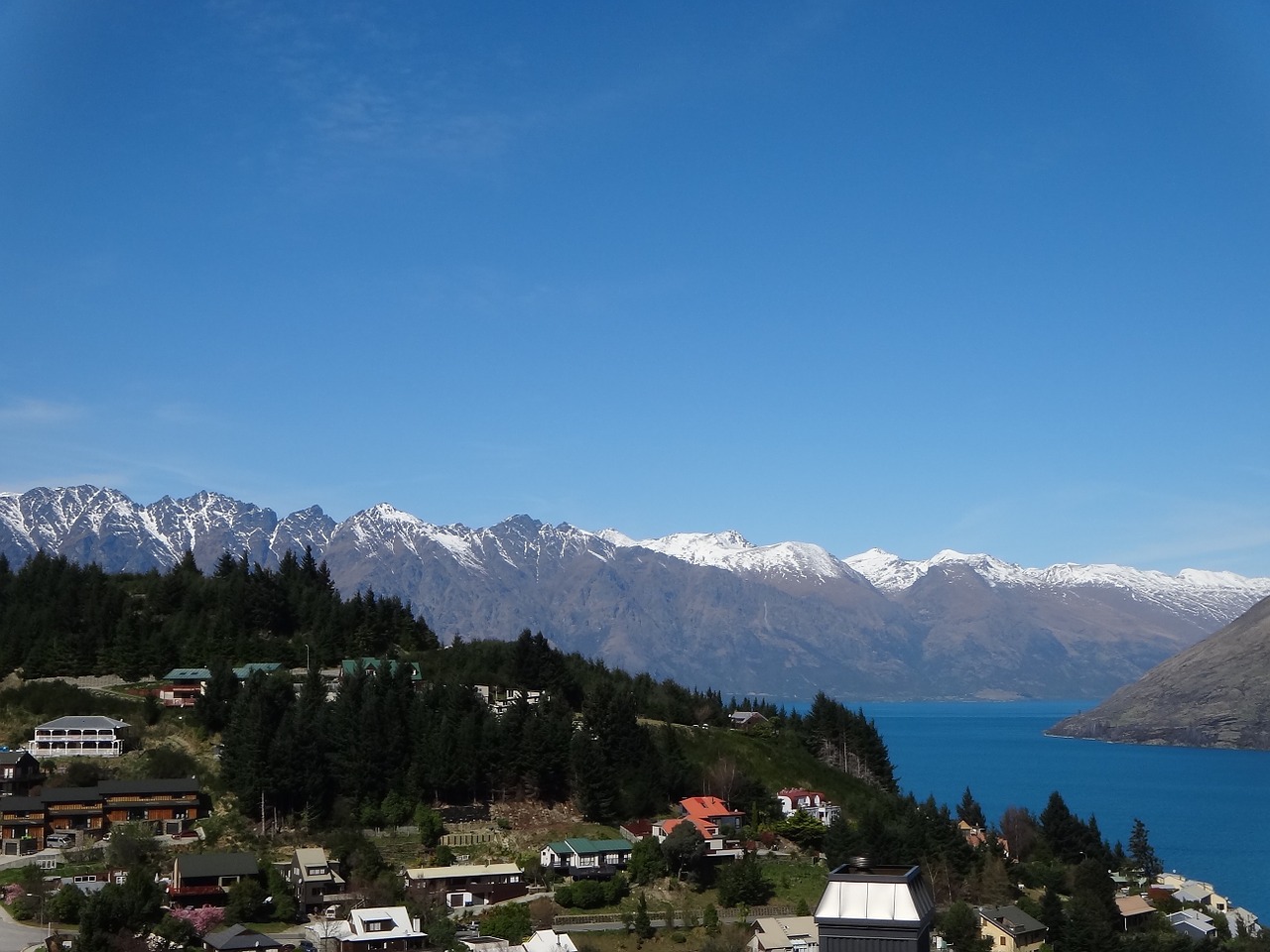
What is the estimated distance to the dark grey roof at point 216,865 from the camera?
182 ft

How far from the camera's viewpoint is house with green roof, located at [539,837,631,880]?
6119 cm

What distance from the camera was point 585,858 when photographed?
61.4 metres

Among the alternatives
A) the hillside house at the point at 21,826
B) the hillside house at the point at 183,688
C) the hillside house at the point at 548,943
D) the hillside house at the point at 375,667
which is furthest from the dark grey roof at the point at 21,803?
the hillside house at the point at 548,943

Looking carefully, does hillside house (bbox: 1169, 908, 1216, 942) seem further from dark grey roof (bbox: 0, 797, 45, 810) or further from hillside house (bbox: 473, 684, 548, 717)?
dark grey roof (bbox: 0, 797, 45, 810)

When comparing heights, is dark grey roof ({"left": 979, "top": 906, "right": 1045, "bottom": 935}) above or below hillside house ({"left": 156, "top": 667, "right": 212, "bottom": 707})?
below

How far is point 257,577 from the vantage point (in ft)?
331

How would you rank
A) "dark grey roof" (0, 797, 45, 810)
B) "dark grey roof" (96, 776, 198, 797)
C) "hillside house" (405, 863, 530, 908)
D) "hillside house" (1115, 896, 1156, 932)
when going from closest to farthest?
"hillside house" (405, 863, 530, 908) < "dark grey roof" (0, 797, 45, 810) < "dark grey roof" (96, 776, 198, 797) < "hillside house" (1115, 896, 1156, 932)

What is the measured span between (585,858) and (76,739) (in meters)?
29.7

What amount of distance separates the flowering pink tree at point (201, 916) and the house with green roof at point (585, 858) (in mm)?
14690

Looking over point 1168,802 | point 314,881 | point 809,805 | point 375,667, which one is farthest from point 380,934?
point 1168,802

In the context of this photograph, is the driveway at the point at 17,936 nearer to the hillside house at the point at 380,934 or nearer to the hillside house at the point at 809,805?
the hillside house at the point at 380,934

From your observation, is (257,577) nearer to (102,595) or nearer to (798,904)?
(102,595)

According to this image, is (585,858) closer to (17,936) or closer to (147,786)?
(147,786)

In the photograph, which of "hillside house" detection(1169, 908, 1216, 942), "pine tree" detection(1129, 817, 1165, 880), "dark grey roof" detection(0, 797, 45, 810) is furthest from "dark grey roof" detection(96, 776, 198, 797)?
"pine tree" detection(1129, 817, 1165, 880)
